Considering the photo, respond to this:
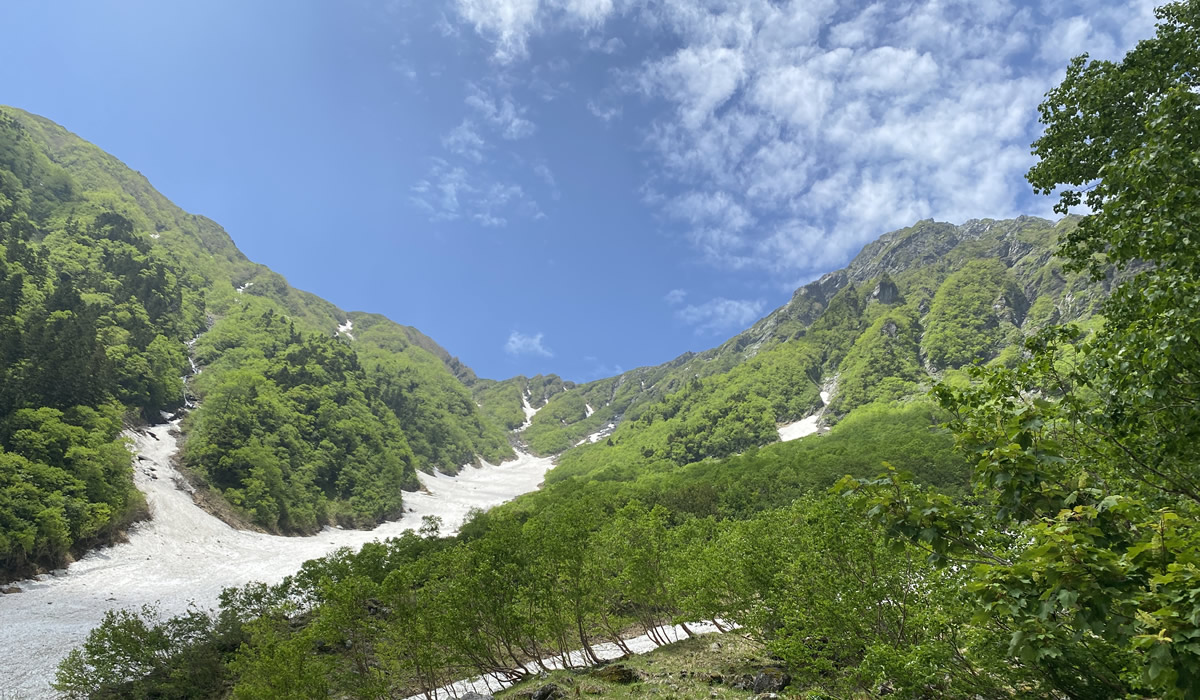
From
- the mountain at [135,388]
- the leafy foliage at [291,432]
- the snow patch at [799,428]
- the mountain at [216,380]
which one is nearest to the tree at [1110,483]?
the mountain at [216,380]

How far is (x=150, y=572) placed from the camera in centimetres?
5709

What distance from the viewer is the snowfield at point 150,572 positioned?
1391 inches

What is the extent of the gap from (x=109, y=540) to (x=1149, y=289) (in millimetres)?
85049

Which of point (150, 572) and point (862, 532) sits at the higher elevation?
point (150, 572)

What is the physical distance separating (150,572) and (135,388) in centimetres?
5117

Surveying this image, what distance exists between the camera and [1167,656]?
3.28m

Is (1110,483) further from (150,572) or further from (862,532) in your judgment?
(150,572)

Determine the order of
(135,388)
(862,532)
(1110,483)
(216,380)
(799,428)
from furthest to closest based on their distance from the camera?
(799,428)
(216,380)
(135,388)
(862,532)
(1110,483)

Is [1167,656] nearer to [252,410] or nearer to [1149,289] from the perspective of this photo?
[1149,289]

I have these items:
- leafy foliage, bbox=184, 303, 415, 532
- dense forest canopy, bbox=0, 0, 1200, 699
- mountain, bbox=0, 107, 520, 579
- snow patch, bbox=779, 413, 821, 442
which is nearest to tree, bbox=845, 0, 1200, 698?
dense forest canopy, bbox=0, 0, 1200, 699

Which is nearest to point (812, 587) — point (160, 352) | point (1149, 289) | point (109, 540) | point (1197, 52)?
point (1149, 289)

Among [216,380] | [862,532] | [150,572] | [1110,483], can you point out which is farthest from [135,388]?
[1110,483]

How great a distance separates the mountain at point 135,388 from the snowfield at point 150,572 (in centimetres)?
341

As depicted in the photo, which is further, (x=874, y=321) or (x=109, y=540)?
(x=874, y=321)
